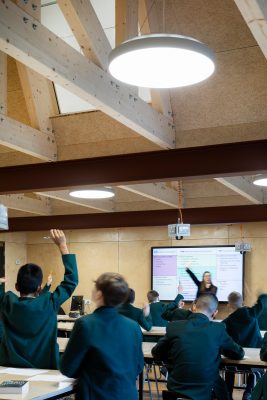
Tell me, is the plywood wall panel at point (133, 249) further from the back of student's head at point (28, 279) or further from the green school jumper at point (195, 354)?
the back of student's head at point (28, 279)

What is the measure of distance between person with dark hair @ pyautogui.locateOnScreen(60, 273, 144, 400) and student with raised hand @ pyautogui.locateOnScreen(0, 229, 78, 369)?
0.62 metres

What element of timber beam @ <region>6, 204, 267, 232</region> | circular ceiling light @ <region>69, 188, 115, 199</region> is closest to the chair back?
circular ceiling light @ <region>69, 188, 115, 199</region>

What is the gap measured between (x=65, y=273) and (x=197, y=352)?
128 centimetres

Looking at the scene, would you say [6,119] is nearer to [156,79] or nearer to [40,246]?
[156,79]

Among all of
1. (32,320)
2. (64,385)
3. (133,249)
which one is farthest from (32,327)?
(133,249)

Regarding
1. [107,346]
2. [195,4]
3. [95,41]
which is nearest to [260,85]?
[195,4]

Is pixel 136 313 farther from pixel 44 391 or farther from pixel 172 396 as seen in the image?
pixel 44 391

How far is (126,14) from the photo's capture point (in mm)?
4805

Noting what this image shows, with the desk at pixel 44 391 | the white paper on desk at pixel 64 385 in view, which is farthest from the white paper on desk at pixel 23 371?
the white paper on desk at pixel 64 385

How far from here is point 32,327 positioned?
3.53 meters

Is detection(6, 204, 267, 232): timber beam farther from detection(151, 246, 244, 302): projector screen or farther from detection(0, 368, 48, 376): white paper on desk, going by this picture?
detection(0, 368, 48, 376): white paper on desk

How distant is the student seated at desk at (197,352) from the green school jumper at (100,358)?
1213mm

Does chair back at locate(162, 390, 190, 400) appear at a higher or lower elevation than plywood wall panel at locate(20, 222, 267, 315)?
lower

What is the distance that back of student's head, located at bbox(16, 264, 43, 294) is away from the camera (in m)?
3.58
